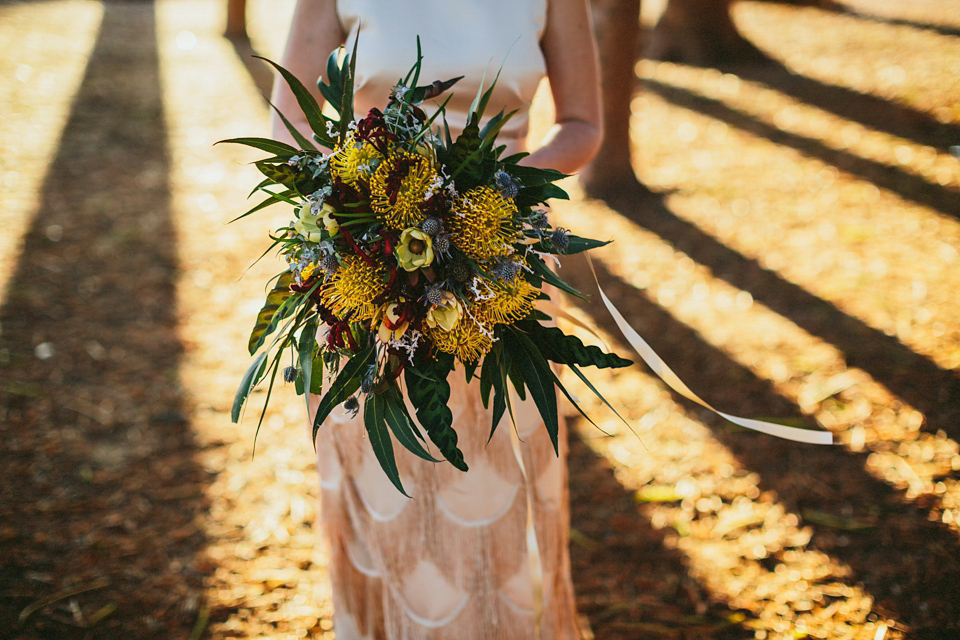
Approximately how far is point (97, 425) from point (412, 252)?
298cm

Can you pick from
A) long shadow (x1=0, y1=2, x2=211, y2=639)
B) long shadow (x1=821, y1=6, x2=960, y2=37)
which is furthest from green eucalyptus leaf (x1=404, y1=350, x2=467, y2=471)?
long shadow (x1=821, y1=6, x2=960, y2=37)

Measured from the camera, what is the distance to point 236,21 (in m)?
10.5

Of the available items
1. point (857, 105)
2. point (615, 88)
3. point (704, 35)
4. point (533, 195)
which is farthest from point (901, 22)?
point (533, 195)

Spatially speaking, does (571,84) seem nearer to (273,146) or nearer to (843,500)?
(273,146)

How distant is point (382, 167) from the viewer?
4.51ft

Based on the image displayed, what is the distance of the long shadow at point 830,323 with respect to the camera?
11.7 ft

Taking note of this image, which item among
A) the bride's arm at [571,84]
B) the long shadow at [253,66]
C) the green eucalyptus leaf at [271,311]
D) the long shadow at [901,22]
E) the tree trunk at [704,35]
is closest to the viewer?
the green eucalyptus leaf at [271,311]

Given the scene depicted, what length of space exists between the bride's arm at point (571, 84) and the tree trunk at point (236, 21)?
386 inches

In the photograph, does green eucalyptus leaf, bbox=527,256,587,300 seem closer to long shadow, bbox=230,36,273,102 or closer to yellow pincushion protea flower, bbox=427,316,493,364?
yellow pincushion protea flower, bbox=427,316,493,364

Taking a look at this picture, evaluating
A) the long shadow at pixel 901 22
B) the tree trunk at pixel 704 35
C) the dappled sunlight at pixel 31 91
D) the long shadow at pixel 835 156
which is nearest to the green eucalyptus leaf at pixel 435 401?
the dappled sunlight at pixel 31 91

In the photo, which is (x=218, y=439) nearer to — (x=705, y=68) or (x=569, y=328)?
(x=569, y=328)

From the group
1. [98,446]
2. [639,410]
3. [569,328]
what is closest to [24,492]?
[98,446]

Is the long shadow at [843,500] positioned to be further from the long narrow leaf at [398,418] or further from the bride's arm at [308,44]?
the bride's arm at [308,44]

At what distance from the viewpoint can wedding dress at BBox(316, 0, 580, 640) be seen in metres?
1.89
